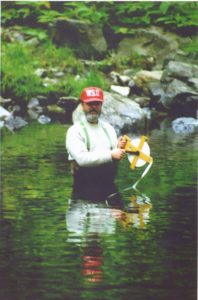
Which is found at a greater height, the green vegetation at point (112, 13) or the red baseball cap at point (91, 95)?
the red baseball cap at point (91, 95)

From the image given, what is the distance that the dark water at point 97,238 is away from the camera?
6.47 m

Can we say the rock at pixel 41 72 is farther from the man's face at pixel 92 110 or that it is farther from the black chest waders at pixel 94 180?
the man's face at pixel 92 110

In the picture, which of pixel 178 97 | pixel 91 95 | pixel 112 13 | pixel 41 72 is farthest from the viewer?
pixel 112 13

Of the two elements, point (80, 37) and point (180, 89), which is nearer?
point (180, 89)

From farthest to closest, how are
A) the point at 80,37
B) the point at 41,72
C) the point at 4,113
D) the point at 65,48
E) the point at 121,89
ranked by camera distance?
the point at 80,37, the point at 65,48, the point at 41,72, the point at 121,89, the point at 4,113

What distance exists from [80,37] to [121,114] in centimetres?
830

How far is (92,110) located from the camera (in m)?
10.1

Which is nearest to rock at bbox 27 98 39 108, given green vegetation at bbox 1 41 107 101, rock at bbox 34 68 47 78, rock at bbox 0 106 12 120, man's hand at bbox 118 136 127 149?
green vegetation at bbox 1 41 107 101

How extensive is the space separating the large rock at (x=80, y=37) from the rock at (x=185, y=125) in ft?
24.9

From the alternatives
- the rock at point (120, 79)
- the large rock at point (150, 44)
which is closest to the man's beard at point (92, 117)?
the rock at point (120, 79)

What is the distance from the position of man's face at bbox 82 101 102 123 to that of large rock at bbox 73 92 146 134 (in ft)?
30.3

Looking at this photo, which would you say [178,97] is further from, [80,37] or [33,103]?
[80,37]

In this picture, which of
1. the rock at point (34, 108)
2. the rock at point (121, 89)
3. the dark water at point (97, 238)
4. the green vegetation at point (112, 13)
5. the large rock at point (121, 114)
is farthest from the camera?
the green vegetation at point (112, 13)

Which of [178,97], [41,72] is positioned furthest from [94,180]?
[41,72]
